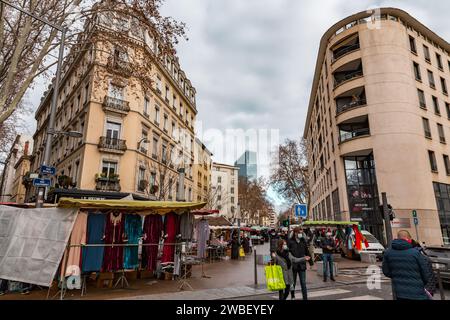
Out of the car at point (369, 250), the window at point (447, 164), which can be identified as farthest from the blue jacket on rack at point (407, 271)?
the window at point (447, 164)

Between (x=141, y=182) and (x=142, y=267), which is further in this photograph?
(x=141, y=182)

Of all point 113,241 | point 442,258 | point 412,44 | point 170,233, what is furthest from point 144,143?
point 412,44

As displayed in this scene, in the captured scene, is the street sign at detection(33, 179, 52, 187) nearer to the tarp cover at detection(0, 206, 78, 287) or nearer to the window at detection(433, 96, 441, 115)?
the tarp cover at detection(0, 206, 78, 287)

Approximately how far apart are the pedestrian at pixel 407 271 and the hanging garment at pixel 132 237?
7.58 m

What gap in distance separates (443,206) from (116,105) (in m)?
30.0

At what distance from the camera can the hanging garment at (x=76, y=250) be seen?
7.91 metres

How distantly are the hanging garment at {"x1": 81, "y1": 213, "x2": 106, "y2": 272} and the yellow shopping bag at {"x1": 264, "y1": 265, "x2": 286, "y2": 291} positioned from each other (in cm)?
511

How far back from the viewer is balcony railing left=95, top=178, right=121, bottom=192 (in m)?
21.7

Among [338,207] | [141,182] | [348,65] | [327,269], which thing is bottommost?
[327,269]

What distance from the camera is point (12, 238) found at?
823cm
